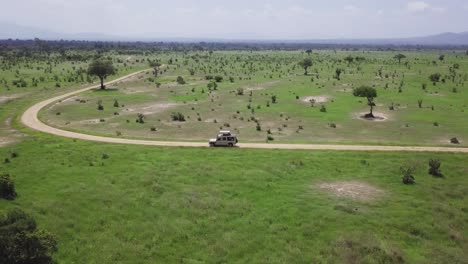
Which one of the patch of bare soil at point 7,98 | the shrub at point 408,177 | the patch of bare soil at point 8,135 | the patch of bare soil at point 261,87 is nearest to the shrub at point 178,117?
the patch of bare soil at point 8,135

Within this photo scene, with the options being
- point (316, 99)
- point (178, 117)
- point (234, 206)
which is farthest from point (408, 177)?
point (316, 99)

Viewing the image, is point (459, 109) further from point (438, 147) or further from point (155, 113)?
point (155, 113)

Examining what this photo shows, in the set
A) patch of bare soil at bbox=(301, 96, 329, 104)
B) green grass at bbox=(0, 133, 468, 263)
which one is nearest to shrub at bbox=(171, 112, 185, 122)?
green grass at bbox=(0, 133, 468, 263)

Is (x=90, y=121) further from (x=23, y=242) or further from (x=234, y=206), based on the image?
(x=23, y=242)

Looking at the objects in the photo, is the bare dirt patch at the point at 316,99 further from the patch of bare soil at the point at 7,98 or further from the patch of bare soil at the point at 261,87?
the patch of bare soil at the point at 7,98

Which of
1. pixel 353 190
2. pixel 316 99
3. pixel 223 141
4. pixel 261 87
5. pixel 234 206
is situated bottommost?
pixel 234 206

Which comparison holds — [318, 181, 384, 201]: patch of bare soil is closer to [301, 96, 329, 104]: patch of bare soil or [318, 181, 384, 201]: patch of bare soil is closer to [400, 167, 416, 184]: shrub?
[400, 167, 416, 184]: shrub
